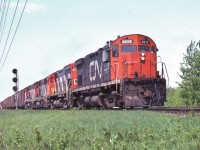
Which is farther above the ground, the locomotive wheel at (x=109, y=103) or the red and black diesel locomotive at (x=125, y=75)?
the red and black diesel locomotive at (x=125, y=75)

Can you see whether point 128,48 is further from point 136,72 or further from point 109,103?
point 109,103

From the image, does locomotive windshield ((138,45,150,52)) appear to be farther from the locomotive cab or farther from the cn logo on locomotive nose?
the cn logo on locomotive nose

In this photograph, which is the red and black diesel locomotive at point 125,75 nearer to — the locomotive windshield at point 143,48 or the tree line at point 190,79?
the locomotive windshield at point 143,48

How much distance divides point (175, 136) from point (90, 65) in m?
21.1

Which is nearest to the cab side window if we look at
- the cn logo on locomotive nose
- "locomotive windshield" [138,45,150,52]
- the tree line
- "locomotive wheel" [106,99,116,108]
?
"locomotive windshield" [138,45,150,52]

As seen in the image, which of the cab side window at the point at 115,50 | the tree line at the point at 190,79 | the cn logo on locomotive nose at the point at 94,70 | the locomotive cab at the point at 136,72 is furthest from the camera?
the tree line at the point at 190,79

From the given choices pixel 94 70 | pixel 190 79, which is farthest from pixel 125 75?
pixel 190 79

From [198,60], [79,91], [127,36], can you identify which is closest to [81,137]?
[127,36]

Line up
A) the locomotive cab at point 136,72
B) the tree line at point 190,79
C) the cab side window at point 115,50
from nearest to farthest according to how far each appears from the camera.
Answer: the locomotive cab at point 136,72 < the cab side window at point 115,50 < the tree line at point 190,79

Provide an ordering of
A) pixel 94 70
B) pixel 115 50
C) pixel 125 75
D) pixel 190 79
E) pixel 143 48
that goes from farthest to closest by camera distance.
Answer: pixel 190 79 → pixel 94 70 → pixel 143 48 → pixel 115 50 → pixel 125 75

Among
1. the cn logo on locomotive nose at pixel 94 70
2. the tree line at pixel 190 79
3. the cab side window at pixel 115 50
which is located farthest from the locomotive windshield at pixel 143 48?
the tree line at pixel 190 79

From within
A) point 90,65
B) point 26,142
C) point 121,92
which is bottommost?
point 26,142

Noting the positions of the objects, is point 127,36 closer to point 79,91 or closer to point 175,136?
point 79,91

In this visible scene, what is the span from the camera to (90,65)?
29688 mm
